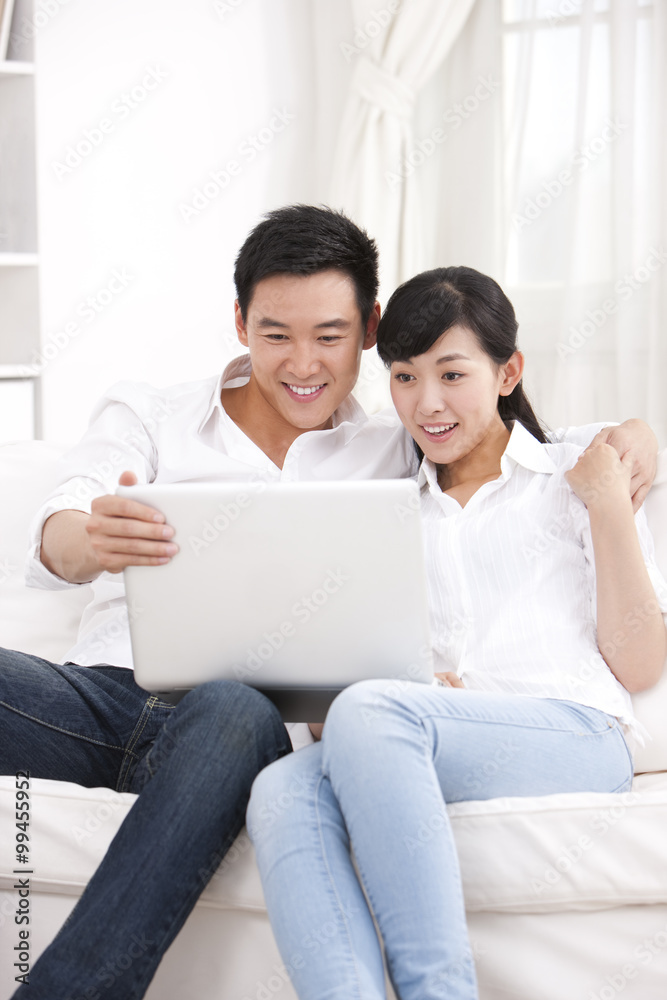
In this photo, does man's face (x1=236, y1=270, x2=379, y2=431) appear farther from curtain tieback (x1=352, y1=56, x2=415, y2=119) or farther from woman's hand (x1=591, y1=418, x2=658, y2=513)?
curtain tieback (x1=352, y1=56, x2=415, y2=119)

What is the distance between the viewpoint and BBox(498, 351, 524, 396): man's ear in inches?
56.9

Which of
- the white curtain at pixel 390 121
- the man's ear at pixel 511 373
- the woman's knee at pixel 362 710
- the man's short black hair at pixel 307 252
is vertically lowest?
the woman's knee at pixel 362 710

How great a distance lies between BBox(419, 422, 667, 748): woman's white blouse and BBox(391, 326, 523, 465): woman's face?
6 centimetres

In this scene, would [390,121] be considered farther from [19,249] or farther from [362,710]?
[362,710]

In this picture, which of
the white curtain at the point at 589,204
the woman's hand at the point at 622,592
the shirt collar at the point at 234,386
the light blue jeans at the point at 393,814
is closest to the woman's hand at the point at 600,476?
the woman's hand at the point at 622,592

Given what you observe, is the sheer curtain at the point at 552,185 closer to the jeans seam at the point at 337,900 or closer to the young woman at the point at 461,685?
the young woman at the point at 461,685

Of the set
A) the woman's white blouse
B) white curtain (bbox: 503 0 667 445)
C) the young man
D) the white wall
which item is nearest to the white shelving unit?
the white wall

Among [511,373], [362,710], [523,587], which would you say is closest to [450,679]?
[523,587]

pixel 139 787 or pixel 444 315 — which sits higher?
pixel 444 315

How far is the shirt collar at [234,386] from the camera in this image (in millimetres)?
1529

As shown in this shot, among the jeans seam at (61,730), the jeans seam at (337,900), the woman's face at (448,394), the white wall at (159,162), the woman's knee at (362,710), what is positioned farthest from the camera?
the white wall at (159,162)

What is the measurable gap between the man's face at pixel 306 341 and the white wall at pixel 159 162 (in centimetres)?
118

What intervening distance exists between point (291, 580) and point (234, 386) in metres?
0.69

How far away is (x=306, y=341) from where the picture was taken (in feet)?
→ 4.72
